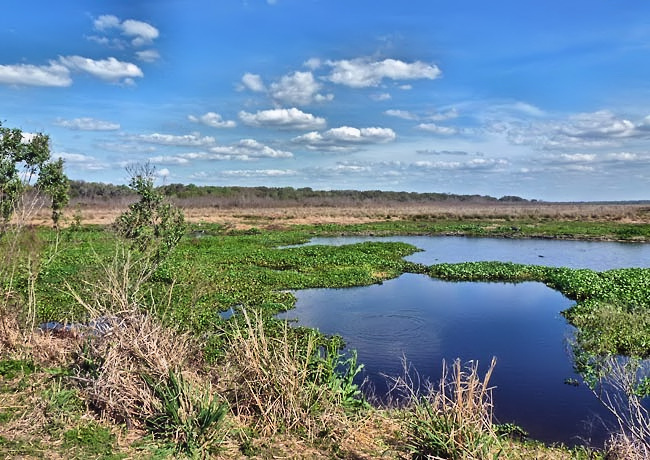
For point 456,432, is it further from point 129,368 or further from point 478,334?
point 478,334

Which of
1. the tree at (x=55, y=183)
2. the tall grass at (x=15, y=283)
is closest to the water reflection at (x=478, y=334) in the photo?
the tall grass at (x=15, y=283)

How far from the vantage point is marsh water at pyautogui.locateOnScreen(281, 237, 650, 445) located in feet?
33.9

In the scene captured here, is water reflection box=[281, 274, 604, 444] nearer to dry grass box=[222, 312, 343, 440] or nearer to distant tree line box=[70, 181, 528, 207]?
dry grass box=[222, 312, 343, 440]

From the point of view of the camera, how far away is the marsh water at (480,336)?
33.9ft

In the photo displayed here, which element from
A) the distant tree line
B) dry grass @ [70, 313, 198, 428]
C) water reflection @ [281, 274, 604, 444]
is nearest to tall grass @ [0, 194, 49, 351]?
dry grass @ [70, 313, 198, 428]

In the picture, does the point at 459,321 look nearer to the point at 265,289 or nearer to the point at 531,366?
the point at 531,366

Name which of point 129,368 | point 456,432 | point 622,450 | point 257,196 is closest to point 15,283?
point 129,368

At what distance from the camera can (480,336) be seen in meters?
15.9

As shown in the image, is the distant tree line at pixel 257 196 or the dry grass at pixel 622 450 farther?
the distant tree line at pixel 257 196

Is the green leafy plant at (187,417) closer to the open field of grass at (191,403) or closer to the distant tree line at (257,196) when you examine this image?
the open field of grass at (191,403)

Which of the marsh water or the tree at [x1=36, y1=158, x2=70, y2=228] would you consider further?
the tree at [x1=36, y1=158, x2=70, y2=228]

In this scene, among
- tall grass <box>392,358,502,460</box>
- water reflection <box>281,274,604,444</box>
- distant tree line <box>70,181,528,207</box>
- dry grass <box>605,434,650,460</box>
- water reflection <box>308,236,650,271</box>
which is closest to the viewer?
tall grass <box>392,358,502,460</box>

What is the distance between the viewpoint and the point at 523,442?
337 inches

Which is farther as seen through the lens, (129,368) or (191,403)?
(129,368)
